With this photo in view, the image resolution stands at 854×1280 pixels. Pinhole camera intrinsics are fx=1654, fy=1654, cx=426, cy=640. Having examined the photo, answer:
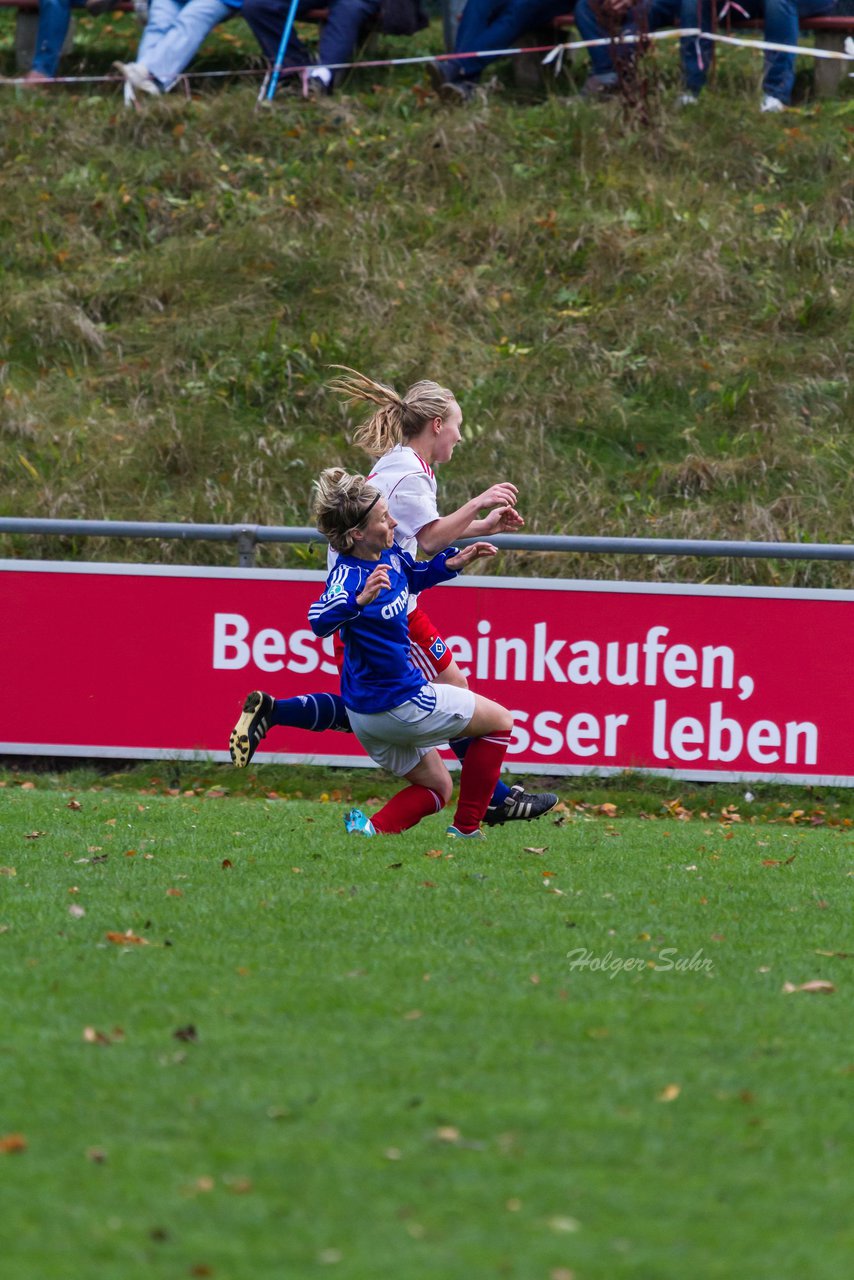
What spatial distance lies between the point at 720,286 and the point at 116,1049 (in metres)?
11.6

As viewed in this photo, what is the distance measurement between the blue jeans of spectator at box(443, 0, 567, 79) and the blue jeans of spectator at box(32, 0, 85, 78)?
4.08 metres

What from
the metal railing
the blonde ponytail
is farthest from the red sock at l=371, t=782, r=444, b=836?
the metal railing

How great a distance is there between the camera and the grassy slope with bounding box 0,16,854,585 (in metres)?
12.7

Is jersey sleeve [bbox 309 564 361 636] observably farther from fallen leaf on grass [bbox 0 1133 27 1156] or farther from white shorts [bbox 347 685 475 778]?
fallen leaf on grass [bbox 0 1133 27 1156]

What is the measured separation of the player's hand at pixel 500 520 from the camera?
24.6 ft

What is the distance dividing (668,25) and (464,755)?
459 inches

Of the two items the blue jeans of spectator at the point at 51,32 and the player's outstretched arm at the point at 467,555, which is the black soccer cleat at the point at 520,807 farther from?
the blue jeans of spectator at the point at 51,32

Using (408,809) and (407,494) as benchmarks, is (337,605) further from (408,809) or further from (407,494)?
(408,809)

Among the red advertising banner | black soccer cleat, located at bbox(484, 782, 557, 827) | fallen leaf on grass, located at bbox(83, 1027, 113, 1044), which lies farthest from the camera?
the red advertising banner

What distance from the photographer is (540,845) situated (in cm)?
773

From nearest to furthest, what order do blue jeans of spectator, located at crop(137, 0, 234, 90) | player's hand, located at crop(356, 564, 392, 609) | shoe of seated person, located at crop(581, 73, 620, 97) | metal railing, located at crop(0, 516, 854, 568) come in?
player's hand, located at crop(356, 564, 392, 609) < metal railing, located at crop(0, 516, 854, 568) < shoe of seated person, located at crop(581, 73, 620, 97) < blue jeans of spectator, located at crop(137, 0, 234, 90)

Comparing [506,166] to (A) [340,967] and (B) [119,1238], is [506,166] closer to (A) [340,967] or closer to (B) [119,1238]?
(A) [340,967]

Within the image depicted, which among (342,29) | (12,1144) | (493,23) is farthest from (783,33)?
A: (12,1144)

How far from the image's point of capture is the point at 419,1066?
4.18 metres
